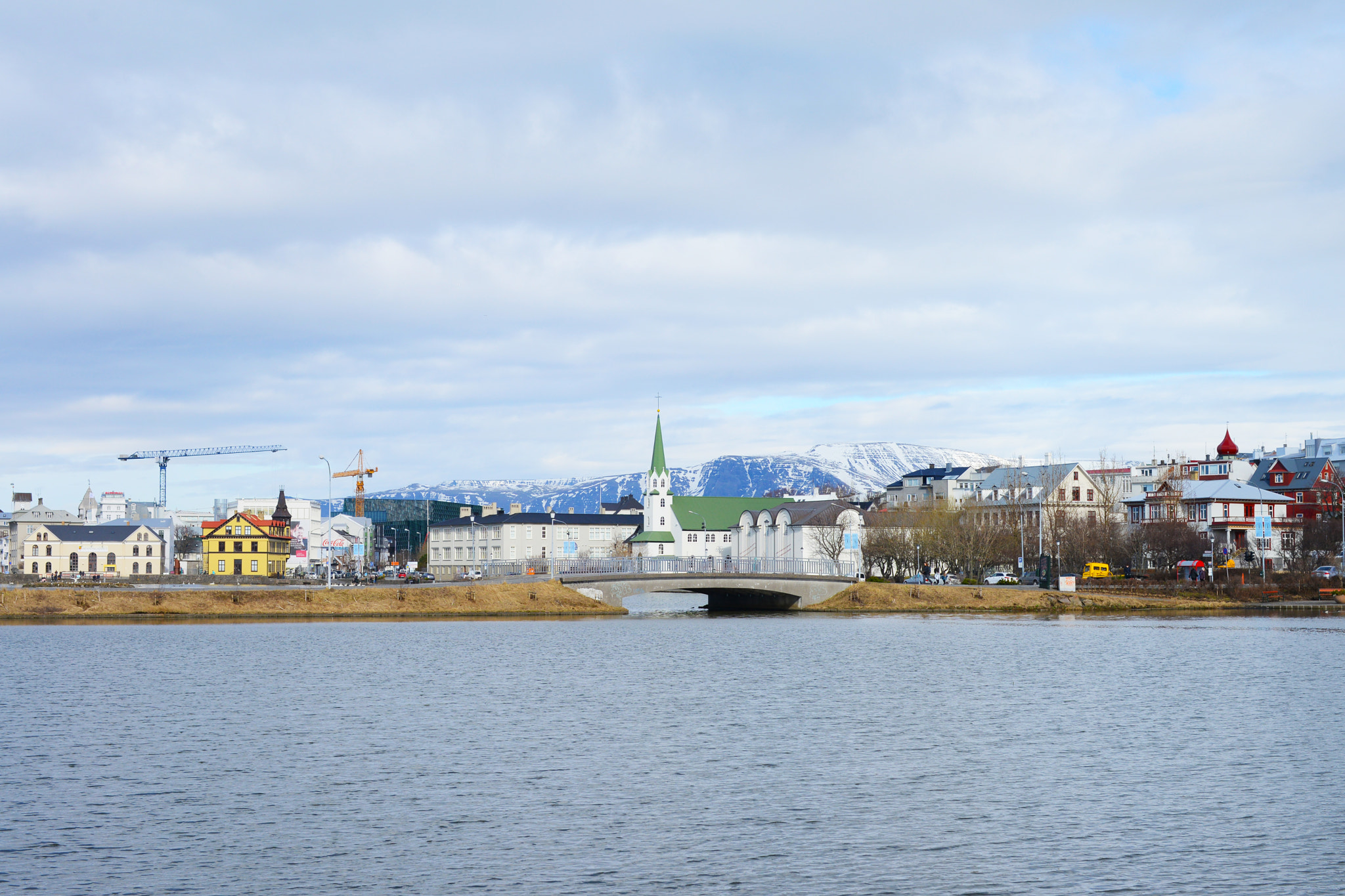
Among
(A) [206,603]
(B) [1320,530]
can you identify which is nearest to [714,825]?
(A) [206,603]

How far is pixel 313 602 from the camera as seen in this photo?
104 meters

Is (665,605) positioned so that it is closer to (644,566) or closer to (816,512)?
(644,566)

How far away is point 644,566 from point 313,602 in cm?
4498

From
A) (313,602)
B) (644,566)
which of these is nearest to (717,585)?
(644,566)

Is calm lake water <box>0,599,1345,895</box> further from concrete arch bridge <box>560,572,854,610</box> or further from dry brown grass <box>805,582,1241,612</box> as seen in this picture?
dry brown grass <box>805,582,1241,612</box>

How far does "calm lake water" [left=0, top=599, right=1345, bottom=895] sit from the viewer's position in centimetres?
2425

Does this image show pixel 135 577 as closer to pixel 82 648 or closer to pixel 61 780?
pixel 82 648

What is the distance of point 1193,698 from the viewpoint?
49625 millimetres

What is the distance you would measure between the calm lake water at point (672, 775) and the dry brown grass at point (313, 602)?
3460 centimetres

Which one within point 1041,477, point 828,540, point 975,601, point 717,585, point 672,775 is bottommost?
point 672,775

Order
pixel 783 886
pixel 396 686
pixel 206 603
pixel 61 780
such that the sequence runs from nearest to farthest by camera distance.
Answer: pixel 783 886 < pixel 61 780 < pixel 396 686 < pixel 206 603

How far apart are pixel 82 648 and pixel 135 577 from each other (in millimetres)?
105363

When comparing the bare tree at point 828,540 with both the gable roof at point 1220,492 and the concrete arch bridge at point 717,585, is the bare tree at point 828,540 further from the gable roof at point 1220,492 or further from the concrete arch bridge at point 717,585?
the concrete arch bridge at point 717,585

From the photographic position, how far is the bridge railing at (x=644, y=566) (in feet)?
402
